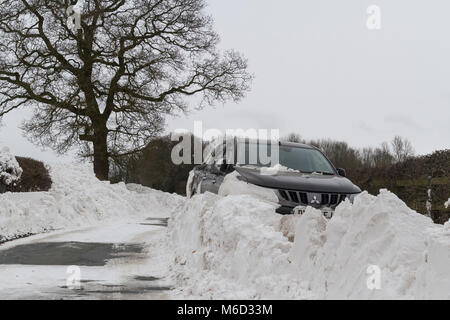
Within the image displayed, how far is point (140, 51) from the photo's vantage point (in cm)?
2841

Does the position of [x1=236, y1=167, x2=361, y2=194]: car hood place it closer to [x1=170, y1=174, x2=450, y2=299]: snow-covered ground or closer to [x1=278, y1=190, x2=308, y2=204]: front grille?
[x1=278, y1=190, x2=308, y2=204]: front grille

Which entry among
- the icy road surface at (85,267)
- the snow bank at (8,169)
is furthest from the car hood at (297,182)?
the snow bank at (8,169)

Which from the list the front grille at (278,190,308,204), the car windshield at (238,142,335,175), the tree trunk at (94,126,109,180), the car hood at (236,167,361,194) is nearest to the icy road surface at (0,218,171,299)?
the car hood at (236,167,361,194)

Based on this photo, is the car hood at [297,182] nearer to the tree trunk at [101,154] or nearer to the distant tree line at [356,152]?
the tree trunk at [101,154]

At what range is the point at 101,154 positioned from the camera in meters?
28.1

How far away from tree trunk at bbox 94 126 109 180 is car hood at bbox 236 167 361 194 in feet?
62.9

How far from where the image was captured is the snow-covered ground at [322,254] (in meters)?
4.61

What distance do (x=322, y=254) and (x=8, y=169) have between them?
15.1 metres

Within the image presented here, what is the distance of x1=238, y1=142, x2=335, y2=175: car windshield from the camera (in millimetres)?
10516

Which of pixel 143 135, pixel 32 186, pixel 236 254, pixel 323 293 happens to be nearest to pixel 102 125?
pixel 143 135

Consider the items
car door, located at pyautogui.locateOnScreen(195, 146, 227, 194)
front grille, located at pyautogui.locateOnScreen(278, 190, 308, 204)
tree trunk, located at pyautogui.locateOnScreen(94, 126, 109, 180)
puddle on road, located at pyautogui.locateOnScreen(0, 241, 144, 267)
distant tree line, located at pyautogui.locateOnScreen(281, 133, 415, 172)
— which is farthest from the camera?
distant tree line, located at pyautogui.locateOnScreen(281, 133, 415, 172)

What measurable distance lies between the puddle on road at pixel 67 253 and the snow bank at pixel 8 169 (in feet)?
22.3

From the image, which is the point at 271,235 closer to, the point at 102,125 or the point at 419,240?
the point at 419,240
